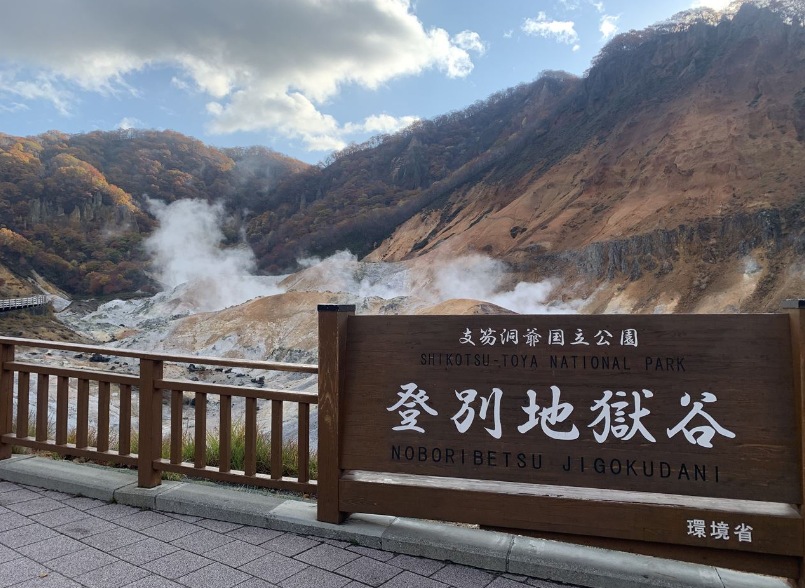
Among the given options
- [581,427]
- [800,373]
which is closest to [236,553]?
[581,427]

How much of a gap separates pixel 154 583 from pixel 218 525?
0.65 m

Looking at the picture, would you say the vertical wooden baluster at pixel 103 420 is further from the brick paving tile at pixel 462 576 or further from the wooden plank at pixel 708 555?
the wooden plank at pixel 708 555

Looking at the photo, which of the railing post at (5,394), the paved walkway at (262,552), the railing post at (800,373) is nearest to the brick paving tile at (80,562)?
the paved walkway at (262,552)

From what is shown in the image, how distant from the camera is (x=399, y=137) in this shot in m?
66.2

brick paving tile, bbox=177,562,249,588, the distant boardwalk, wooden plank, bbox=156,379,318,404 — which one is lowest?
brick paving tile, bbox=177,562,249,588

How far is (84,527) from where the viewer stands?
2.93 meters

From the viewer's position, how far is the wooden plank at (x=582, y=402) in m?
2.32

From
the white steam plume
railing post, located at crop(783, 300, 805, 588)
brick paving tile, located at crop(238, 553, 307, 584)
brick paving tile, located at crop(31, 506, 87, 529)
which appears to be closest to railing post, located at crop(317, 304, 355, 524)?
brick paving tile, located at crop(238, 553, 307, 584)

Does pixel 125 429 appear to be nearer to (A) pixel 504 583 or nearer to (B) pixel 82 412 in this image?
(B) pixel 82 412

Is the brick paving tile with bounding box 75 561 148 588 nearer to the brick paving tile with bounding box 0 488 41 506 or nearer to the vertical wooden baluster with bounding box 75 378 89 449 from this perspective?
the brick paving tile with bounding box 0 488 41 506

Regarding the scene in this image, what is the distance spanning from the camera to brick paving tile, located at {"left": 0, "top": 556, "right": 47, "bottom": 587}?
7.70ft

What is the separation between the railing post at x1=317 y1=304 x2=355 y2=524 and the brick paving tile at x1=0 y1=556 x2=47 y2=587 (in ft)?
4.19

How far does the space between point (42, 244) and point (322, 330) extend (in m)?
58.6

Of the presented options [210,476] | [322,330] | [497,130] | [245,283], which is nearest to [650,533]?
[322,330]
